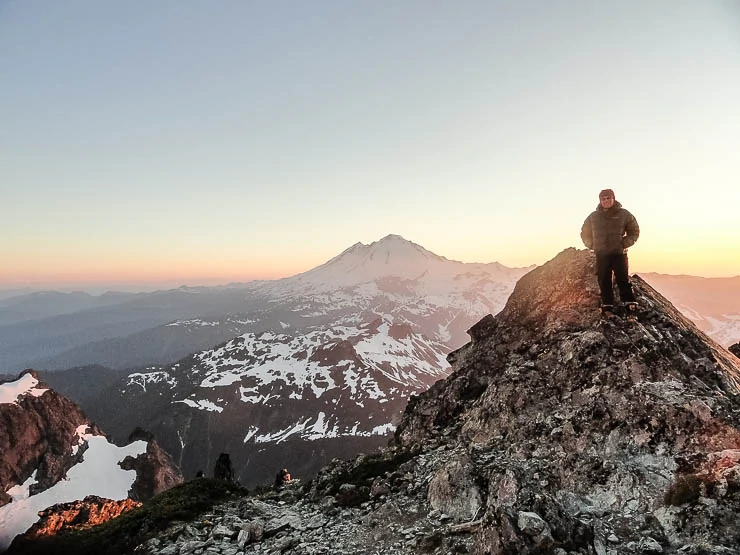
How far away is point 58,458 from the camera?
13862cm

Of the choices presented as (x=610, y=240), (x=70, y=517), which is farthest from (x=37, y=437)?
(x=610, y=240)

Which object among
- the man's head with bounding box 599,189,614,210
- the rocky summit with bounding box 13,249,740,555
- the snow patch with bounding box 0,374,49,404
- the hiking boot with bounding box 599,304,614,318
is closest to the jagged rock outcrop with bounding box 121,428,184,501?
the snow patch with bounding box 0,374,49,404

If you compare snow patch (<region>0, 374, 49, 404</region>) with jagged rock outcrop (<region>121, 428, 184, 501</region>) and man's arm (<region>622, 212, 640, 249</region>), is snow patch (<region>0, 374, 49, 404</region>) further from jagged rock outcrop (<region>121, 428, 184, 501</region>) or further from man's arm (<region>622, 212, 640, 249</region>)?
man's arm (<region>622, 212, 640, 249</region>)

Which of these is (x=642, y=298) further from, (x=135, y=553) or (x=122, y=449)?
(x=122, y=449)

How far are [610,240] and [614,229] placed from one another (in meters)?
0.43

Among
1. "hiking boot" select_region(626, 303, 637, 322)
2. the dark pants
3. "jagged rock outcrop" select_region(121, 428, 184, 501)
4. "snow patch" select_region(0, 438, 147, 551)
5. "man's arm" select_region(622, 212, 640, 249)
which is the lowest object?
"jagged rock outcrop" select_region(121, 428, 184, 501)

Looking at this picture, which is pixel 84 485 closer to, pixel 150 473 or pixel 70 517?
pixel 150 473

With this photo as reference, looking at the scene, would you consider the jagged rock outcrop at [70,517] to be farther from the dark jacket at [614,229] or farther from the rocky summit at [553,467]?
the dark jacket at [614,229]

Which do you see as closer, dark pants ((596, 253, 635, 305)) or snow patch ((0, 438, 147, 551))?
dark pants ((596, 253, 635, 305))

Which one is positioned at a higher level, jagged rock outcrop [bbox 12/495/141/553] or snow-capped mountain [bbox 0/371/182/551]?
jagged rock outcrop [bbox 12/495/141/553]

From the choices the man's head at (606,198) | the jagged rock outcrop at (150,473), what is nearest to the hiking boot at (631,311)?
the man's head at (606,198)

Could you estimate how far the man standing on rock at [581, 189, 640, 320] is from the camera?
15.2 meters

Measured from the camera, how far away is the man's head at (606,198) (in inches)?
596

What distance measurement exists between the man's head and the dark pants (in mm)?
1905
